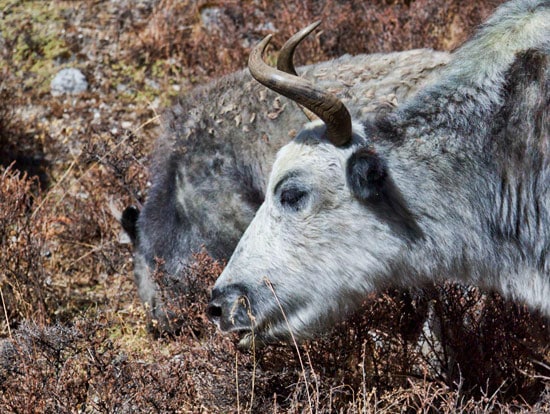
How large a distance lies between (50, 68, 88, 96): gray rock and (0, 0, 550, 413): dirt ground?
9 cm

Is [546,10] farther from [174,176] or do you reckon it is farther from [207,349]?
[174,176]

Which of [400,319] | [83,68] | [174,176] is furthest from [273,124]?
[83,68]

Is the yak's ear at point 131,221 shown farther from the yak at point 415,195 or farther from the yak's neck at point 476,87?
the yak's neck at point 476,87

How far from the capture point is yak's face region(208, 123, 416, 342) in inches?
168

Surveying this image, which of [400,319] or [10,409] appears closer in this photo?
[10,409]

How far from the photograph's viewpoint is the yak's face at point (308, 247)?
4.27 m

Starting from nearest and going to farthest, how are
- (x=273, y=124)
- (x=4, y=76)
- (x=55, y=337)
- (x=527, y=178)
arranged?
(x=527, y=178), (x=55, y=337), (x=273, y=124), (x=4, y=76)

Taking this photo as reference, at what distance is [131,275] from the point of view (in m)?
6.80

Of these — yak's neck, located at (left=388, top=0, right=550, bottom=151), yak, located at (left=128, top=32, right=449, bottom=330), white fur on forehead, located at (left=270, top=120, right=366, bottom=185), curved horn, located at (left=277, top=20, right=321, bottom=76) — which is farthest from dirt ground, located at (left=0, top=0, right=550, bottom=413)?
curved horn, located at (left=277, top=20, right=321, bottom=76)

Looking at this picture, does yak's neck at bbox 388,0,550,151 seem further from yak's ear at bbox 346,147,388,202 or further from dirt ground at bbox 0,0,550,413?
dirt ground at bbox 0,0,550,413

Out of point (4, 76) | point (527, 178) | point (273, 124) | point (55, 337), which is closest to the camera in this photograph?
point (527, 178)

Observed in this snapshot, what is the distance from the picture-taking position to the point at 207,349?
15.3 ft

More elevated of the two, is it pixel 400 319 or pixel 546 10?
pixel 546 10

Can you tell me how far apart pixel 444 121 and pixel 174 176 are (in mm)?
2400
